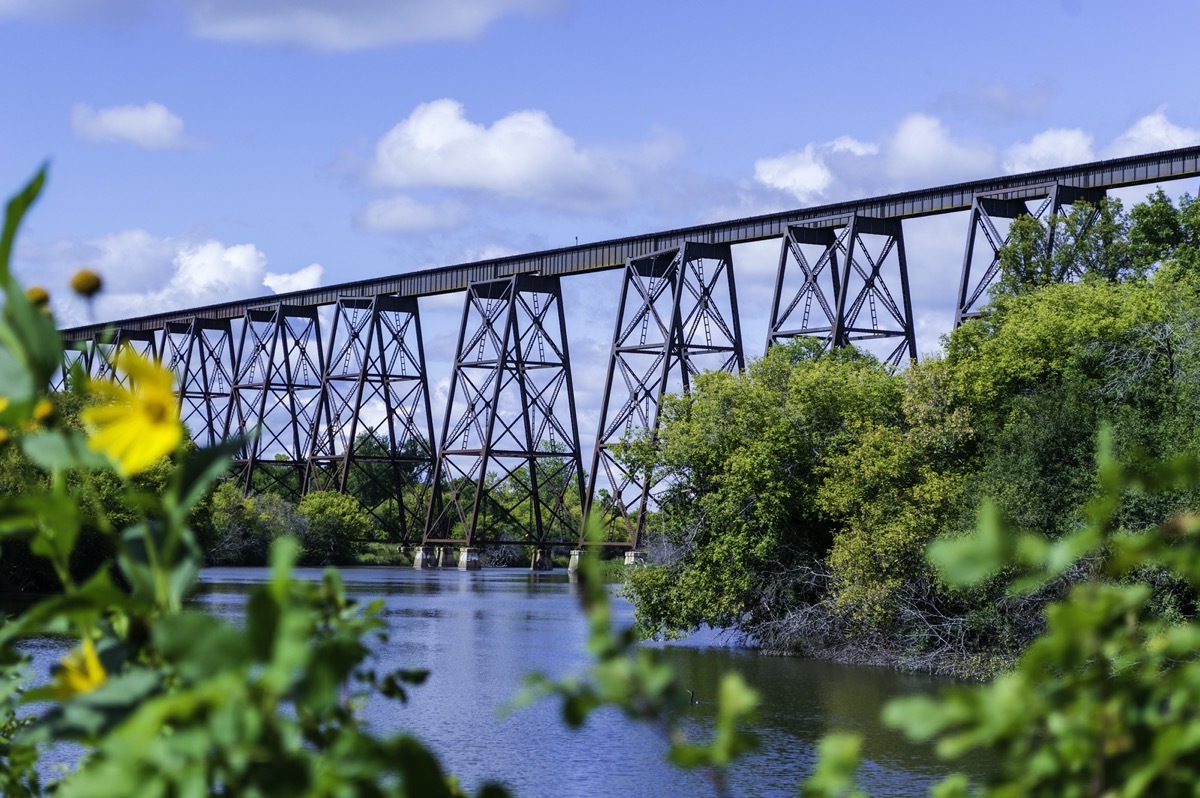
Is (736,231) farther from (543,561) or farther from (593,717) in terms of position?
(593,717)

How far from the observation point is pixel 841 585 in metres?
25.2

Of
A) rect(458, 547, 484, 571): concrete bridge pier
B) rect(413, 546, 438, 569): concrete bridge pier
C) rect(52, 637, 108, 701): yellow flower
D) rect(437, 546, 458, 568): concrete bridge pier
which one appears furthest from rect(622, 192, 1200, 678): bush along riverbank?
rect(413, 546, 438, 569): concrete bridge pier

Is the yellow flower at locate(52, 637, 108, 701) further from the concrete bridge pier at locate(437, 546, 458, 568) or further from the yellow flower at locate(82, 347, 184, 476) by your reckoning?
the concrete bridge pier at locate(437, 546, 458, 568)

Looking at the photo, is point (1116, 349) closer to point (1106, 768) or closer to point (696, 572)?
point (696, 572)

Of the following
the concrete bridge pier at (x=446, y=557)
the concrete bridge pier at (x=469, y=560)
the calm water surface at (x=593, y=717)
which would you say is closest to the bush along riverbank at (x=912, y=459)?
the calm water surface at (x=593, y=717)

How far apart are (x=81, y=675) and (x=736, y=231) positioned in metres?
43.1

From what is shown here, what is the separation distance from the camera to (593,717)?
2017 cm

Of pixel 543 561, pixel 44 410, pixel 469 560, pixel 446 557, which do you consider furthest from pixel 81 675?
pixel 446 557

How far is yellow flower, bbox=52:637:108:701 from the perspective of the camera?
1.64 metres

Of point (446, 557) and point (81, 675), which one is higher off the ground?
point (81, 675)

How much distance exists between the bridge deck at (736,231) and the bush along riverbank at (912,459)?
5.67 meters

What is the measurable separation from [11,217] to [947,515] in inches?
954

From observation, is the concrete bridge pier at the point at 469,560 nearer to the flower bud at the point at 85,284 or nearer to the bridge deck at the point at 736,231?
the bridge deck at the point at 736,231

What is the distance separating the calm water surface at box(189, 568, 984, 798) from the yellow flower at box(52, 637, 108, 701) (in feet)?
27.2
